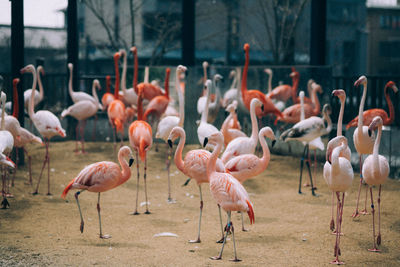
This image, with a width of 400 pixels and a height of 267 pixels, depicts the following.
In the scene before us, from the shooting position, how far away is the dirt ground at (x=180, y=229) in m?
4.67

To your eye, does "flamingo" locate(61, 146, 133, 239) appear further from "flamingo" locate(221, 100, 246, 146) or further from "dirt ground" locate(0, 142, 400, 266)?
"flamingo" locate(221, 100, 246, 146)

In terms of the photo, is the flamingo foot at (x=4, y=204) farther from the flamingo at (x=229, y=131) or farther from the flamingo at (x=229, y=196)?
the flamingo at (x=229, y=131)

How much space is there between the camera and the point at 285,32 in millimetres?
14258

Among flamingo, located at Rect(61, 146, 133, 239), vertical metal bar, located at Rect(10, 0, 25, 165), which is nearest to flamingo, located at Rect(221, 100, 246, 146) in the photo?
flamingo, located at Rect(61, 146, 133, 239)

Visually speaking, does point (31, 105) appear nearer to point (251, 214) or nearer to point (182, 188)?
point (182, 188)

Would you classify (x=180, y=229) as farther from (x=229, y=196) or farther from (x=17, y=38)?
(x=17, y=38)

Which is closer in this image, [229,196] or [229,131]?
[229,196]

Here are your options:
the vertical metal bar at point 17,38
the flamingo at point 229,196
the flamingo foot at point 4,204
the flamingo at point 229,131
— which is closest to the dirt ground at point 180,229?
the flamingo foot at point 4,204

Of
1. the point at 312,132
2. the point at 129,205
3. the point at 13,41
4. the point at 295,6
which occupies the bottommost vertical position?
the point at 129,205

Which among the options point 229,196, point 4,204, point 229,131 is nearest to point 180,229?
point 229,196

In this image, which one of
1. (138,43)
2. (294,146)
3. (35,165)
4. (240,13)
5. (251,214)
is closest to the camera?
(251,214)

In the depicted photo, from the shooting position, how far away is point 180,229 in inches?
225

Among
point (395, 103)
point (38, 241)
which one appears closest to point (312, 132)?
point (395, 103)

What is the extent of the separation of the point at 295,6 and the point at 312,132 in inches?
298
